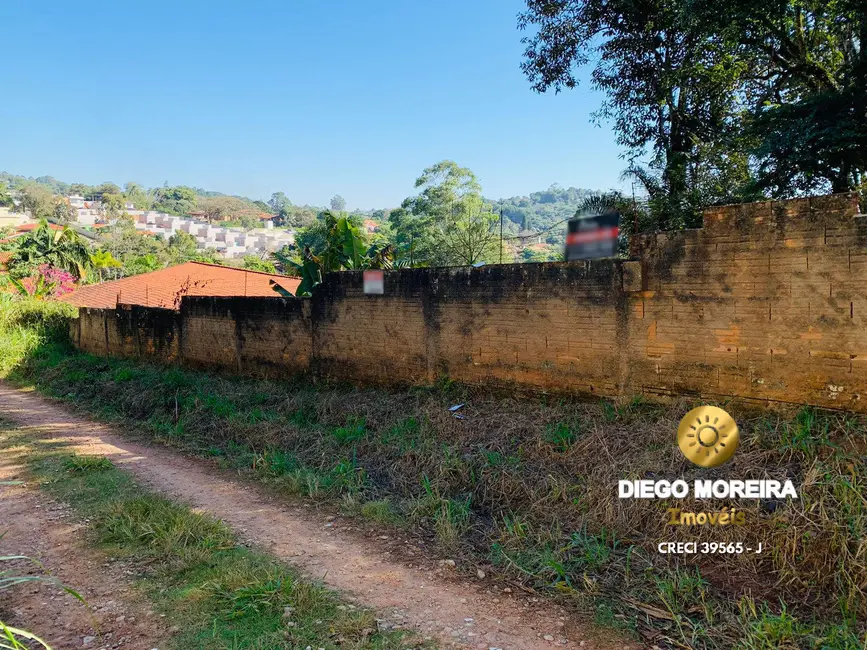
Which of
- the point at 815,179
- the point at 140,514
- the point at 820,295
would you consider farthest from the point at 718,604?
the point at 815,179

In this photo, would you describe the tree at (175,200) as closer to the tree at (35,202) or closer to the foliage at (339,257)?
the tree at (35,202)

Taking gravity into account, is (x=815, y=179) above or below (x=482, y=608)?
above

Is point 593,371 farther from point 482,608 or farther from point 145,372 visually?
point 145,372

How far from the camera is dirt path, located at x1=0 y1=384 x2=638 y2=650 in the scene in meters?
2.94

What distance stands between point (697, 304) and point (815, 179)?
4812 millimetres

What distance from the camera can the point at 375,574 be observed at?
3617mm

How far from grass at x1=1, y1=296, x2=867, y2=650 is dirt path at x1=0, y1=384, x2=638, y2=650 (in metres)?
0.22

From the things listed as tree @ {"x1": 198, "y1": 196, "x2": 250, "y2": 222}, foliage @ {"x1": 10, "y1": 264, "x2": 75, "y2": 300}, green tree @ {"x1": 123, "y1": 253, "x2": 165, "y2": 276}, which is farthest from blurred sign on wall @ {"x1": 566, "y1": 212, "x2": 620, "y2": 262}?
tree @ {"x1": 198, "y1": 196, "x2": 250, "y2": 222}

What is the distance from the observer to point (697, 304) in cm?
514

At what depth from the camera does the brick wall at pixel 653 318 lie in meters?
4.47

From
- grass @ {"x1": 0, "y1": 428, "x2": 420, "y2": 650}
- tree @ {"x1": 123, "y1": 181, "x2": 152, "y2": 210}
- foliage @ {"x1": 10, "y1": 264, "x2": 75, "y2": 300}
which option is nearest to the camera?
grass @ {"x1": 0, "y1": 428, "x2": 420, "y2": 650}

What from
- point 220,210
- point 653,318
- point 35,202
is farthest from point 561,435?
point 220,210

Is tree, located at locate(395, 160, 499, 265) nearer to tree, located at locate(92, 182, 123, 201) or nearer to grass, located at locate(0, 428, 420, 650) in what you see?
grass, located at locate(0, 428, 420, 650)

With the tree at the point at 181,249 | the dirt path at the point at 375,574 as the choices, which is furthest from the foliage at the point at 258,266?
the dirt path at the point at 375,574
